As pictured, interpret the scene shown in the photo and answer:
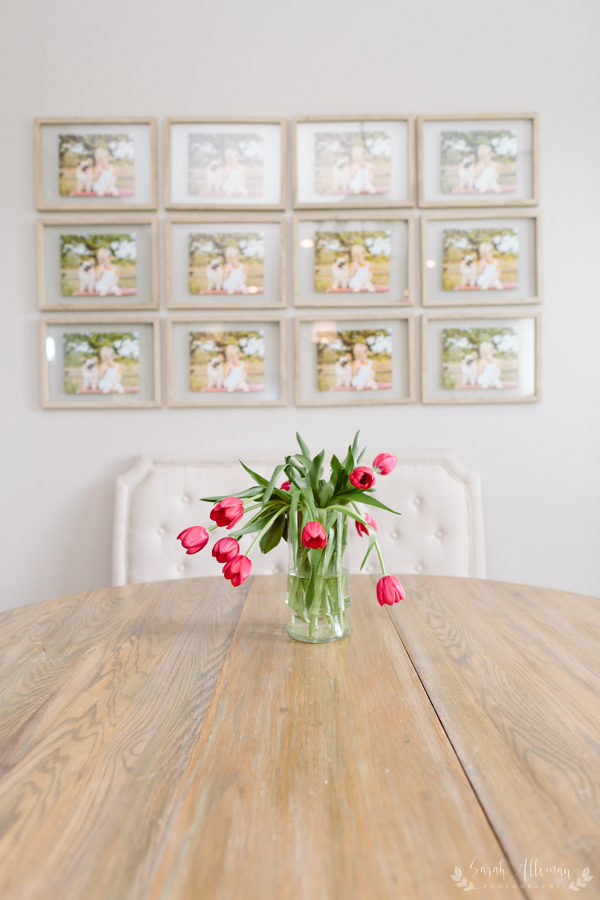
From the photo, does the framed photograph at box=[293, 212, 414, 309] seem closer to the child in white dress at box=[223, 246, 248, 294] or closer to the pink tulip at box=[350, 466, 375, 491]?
the child in white dress at box=[223, 246, 248, 294]

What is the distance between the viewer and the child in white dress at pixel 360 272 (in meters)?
2.12

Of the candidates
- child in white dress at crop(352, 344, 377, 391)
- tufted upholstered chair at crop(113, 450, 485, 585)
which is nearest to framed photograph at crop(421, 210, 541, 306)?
child in white dress at crop(352, 344, 377, 391)

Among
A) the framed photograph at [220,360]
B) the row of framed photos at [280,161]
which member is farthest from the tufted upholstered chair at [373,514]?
the row of framed photos at [280,161]

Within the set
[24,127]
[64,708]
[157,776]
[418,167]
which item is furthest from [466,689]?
[24,127]

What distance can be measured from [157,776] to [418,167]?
82.7 inches

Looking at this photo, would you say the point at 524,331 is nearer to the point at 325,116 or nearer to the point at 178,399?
the point at 325,116

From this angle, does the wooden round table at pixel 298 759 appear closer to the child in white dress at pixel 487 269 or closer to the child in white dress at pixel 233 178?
the child in white dress at pixel 487 269

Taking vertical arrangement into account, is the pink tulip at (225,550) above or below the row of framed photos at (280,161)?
below

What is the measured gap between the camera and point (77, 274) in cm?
211

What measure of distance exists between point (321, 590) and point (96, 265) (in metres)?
1.64

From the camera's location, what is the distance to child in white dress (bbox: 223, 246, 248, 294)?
2117mm

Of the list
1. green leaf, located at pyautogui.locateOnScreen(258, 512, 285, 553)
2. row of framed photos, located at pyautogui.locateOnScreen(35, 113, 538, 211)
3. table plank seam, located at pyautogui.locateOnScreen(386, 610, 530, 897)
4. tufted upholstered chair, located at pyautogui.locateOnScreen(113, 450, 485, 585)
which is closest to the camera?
table plank seam, located at pyautogui.locateOnScreen(386, 610, 530, 897)

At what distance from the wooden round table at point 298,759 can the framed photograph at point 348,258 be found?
1361 mm

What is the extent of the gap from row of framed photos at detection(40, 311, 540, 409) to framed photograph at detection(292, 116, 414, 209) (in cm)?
43
